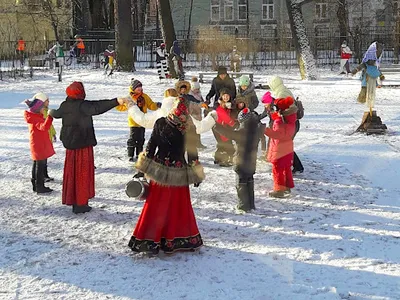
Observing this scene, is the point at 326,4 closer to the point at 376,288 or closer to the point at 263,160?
the point at 263,160

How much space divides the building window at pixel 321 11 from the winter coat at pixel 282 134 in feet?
134

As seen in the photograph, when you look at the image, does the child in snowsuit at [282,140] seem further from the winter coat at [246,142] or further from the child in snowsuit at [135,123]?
the child in snowsuit at [135,123]

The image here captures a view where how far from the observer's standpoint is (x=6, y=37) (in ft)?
106

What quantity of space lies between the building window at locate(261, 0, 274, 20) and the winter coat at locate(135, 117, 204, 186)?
142ft

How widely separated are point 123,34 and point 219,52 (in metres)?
5.02

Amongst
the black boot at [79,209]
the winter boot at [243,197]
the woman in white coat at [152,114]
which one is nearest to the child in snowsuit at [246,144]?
the winter boot at [243,197]

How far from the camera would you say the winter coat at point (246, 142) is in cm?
681

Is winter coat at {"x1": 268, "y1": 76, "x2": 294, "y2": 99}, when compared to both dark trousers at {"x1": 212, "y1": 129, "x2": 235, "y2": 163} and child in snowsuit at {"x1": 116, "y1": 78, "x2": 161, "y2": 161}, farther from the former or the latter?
dark trousers at {"x1": 212, "y1": 129, "x2": 235, "y2": 163}

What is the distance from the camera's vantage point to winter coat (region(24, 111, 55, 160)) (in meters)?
7.55

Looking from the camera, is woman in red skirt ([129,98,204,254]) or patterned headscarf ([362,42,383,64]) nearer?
woman in red skirt ([129,98,204,254])

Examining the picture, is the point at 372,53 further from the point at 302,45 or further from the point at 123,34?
the point at 123,34

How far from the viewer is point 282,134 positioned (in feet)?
24.1

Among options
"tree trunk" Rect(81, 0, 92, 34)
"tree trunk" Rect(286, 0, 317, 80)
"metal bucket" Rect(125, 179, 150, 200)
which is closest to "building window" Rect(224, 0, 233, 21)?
"tree trunk" Rect(81, 0, 92, 34)

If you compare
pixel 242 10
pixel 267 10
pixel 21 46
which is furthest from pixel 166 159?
pixel 267 10
